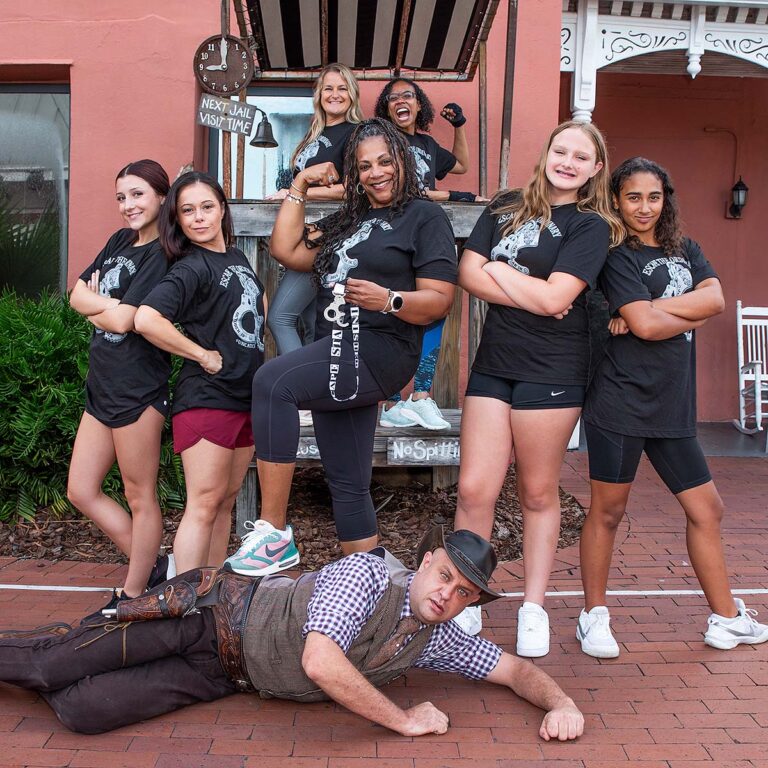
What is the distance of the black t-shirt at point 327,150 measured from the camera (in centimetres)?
506

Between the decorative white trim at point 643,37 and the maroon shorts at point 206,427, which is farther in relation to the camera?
the decorative white trim at point 643,37

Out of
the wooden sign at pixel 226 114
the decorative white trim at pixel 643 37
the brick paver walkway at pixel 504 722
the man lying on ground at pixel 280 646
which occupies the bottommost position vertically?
the brick paver walkway at pixel 504 722

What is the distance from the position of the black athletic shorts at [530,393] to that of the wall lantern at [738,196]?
6169 millimetres

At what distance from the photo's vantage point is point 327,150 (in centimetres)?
509

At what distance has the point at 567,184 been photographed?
3.66 m

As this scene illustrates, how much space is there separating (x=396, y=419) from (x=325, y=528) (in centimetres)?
87

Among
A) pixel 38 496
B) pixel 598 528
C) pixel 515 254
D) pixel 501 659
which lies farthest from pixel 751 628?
pixel 38 496

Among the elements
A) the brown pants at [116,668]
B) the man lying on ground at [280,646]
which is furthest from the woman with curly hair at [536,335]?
the brown pants at [116,668]

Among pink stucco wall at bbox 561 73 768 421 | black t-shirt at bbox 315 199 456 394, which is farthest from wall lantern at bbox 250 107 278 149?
pink stucco wall at bbox 561 73 768 421

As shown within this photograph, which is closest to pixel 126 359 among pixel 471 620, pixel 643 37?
pixel 471 620

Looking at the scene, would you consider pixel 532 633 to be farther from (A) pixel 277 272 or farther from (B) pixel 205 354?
(A) pixel 277 272

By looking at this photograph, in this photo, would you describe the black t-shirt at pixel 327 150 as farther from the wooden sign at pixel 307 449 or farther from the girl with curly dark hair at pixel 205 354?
the wooden sign at pixel 307 449

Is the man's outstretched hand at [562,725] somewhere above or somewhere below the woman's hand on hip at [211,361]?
below

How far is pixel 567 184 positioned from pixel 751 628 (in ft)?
6.63
